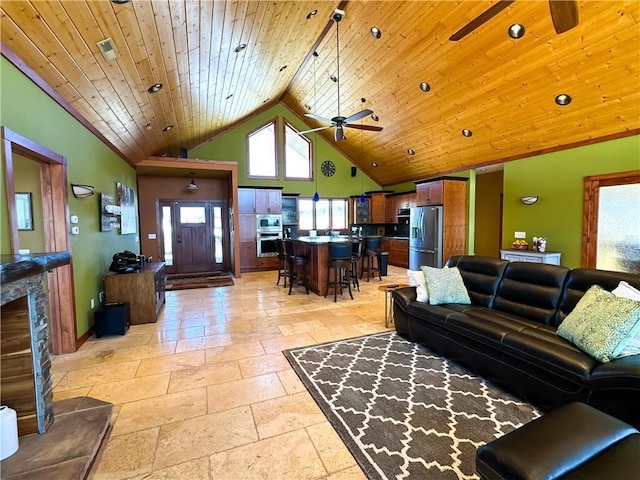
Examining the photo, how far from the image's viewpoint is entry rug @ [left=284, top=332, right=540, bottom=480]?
5.95 feet

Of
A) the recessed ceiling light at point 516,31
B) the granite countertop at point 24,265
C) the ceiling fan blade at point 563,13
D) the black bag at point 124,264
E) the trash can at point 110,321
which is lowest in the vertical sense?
the trash can at point 110,321

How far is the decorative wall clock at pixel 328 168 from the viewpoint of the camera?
1017 centimetres

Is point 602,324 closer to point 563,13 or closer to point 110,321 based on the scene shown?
point 563,13

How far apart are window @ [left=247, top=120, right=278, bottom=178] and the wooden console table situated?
5.55 meters

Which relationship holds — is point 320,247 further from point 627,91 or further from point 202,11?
point 627,91

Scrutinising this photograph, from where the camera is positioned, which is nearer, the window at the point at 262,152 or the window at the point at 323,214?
the window at the point at 262,152

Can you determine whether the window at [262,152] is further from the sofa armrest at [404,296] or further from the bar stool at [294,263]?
the sofa armrest at [404,296]

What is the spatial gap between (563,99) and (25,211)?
299 inches

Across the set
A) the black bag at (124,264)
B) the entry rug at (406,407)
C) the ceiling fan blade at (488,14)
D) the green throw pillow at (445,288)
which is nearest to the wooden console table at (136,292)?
the black bag at (124,264)

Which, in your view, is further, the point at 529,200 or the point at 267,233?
the point at 267,233

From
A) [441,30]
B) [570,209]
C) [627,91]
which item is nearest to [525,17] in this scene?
[441,30]

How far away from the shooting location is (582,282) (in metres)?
2.64

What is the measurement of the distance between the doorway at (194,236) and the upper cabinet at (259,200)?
0.69 meters

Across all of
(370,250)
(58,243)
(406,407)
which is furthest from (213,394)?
(370,250)
